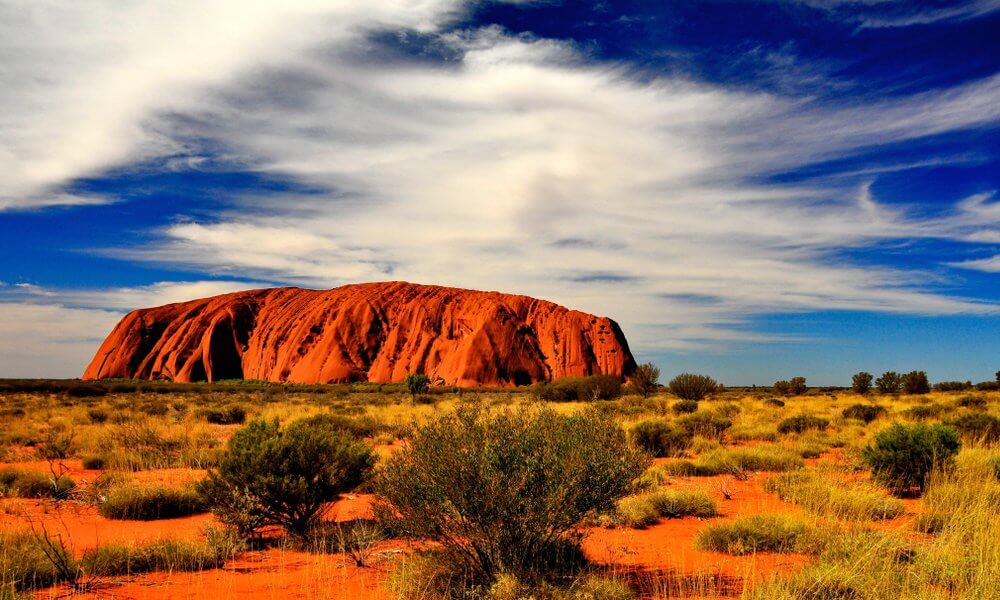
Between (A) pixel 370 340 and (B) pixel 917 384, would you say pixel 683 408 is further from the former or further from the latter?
(A) pixel 370 340

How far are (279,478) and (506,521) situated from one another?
343 centimetres

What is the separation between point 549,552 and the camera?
5.01 m

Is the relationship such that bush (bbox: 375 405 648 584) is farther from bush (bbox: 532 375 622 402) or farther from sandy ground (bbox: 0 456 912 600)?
bush (bbox: 532 375 622 402)

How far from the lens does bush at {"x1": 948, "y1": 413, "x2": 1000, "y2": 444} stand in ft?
41.8

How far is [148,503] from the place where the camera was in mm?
7844

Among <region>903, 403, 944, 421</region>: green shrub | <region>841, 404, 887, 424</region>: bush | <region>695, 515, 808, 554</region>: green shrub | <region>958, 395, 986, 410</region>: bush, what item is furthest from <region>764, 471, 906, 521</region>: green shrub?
<region>958, 395, 986, 410</region>: bush

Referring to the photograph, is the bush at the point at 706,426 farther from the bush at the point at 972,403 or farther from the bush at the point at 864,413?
the bush at the point at 972,403

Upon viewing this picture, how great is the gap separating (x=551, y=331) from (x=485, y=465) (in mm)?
73553

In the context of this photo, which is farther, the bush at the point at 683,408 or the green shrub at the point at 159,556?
the bush at the point at 683,408

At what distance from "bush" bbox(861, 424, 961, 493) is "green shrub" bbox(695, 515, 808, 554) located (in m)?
3.98

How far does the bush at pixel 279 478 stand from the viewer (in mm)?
6523

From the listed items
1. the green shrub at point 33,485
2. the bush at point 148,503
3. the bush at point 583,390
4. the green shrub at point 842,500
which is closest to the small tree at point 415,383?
the bush at point 583,390

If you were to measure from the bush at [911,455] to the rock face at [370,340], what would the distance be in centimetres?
5760

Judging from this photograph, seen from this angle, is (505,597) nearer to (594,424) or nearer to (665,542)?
(594,424)
